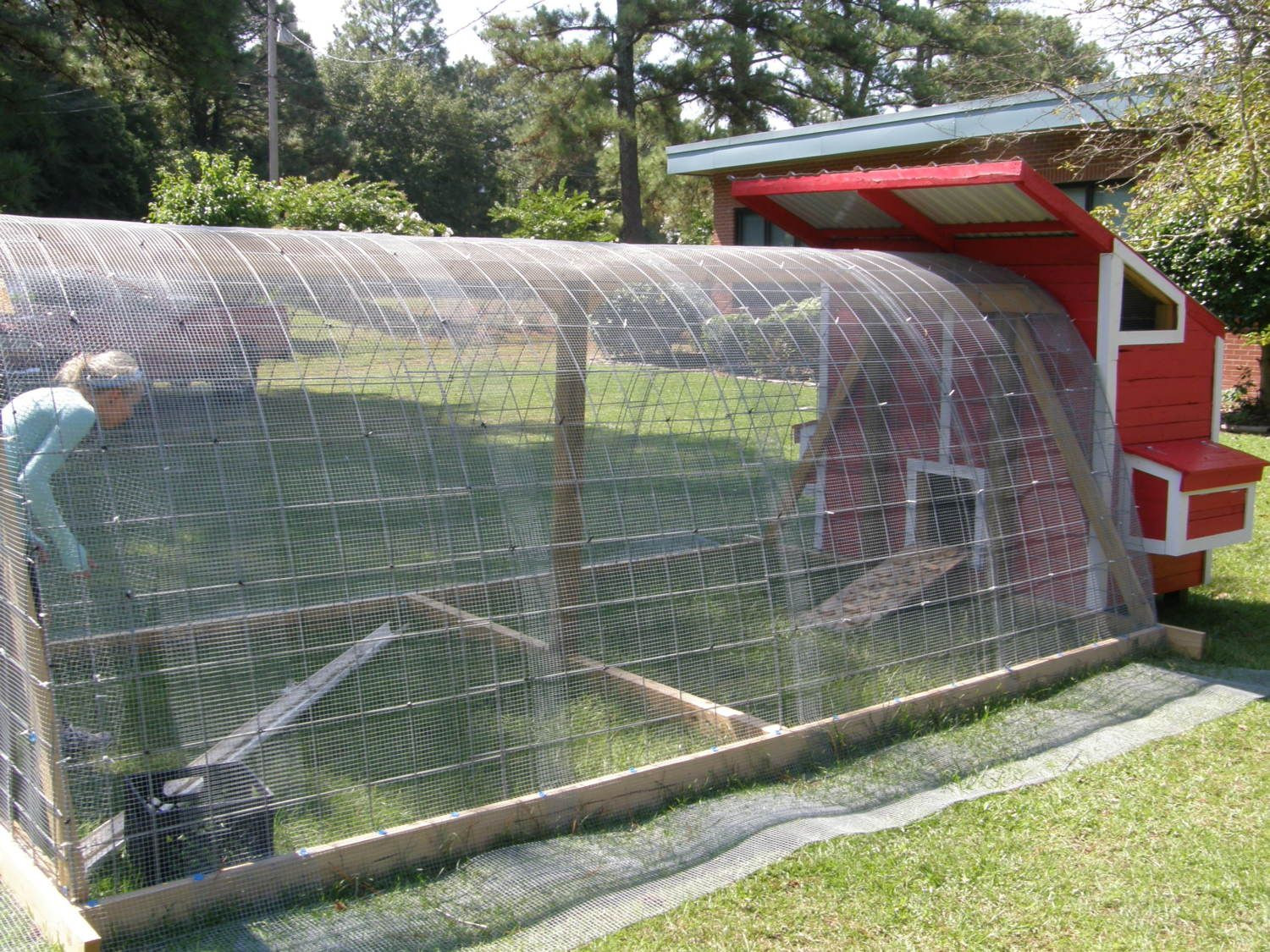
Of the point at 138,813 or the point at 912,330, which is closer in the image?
the point at 138,813

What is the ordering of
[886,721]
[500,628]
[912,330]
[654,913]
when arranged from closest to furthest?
1. [654,913]
2. [500,628]
3. [886,721]
4. [912,330]

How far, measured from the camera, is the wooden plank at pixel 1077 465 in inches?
256

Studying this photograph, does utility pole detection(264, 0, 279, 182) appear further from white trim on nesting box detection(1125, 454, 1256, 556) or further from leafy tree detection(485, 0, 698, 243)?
white trim on nesting box detection(1125, 454, 1256, 556)

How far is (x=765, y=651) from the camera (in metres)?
5.05

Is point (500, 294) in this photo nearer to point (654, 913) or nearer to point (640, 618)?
point (640, 618)

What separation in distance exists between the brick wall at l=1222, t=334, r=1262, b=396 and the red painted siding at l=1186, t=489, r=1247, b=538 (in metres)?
8.33

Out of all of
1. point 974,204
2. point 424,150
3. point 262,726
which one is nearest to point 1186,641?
point 974,204

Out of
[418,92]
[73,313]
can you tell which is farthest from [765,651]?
[418,92]

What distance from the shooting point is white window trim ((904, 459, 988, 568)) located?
19.6 feet

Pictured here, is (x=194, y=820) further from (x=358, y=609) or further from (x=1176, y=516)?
(x=1176, y=516)

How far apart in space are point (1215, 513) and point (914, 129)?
948cm

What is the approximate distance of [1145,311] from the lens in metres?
7.44

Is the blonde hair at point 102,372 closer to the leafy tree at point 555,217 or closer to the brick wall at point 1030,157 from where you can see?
the brick wall at point 1030,157

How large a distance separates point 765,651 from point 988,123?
10.8 meters
